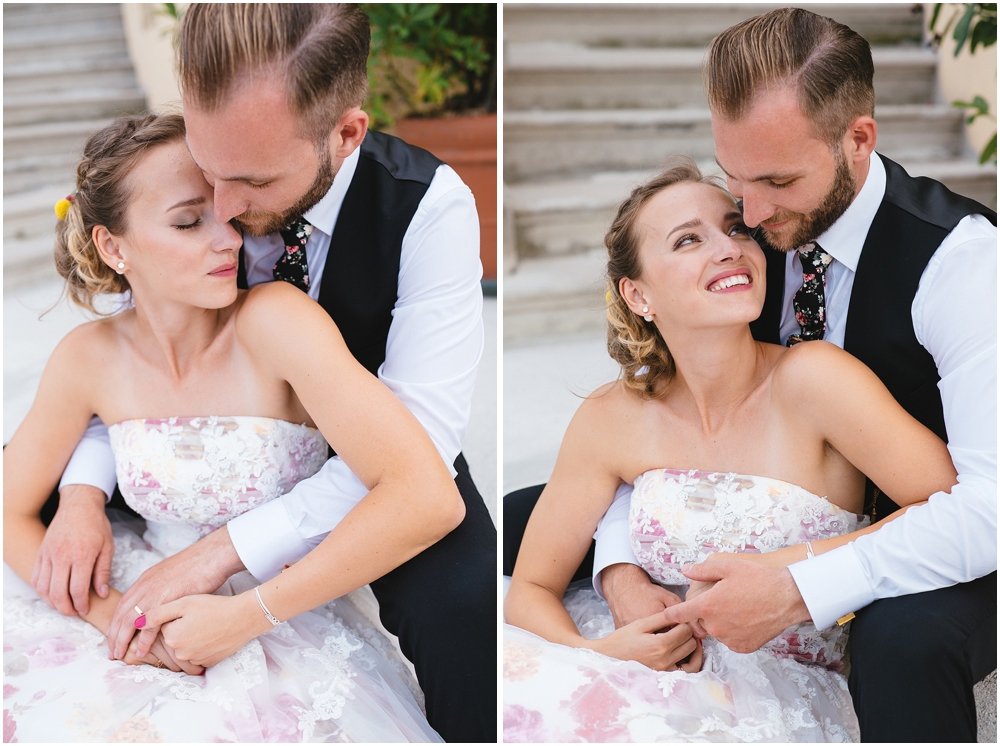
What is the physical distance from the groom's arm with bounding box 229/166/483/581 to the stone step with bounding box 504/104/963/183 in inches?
61.8

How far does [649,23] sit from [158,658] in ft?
10.8

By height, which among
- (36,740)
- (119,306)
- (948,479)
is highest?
(119,306)

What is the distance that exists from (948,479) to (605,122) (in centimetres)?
225

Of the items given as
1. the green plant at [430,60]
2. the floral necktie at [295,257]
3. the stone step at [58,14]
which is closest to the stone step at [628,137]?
the green plant at [430,60]

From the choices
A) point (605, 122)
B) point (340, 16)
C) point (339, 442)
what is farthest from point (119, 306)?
point (605, 122)

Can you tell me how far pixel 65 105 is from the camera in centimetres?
417

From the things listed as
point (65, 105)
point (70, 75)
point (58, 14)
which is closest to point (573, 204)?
point (65, 105)

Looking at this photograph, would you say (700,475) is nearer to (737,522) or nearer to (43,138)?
(737,522)

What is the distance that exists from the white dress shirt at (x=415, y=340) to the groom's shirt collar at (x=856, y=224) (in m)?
0.71

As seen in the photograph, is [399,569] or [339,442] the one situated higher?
[339,442]

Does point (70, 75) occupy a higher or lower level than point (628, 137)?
higher

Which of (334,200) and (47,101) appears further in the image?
(47,101)

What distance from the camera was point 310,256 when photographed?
5.74 ft

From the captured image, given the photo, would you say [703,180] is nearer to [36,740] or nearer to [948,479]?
[948,479]
